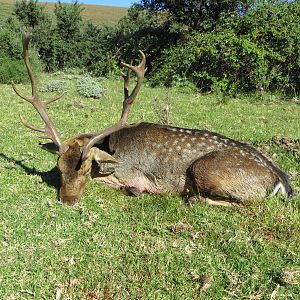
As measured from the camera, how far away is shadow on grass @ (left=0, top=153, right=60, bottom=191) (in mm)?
6062

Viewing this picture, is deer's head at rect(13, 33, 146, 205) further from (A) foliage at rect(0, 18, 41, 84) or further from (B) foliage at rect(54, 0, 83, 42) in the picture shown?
(B) foliage at rect(54, 0, 83, 42)

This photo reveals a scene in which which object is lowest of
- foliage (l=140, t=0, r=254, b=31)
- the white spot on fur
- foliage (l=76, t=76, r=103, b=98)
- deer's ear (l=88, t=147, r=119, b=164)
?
foliage (l=76, t=76, r=103, b=98)

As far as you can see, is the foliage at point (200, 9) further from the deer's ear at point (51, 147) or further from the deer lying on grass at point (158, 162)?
the deer's ear at point (51, 147)

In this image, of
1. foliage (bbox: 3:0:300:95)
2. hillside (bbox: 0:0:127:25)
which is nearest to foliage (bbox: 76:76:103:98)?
foliage (bbox: 3:0:300:95)

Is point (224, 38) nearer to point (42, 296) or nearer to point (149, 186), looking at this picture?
point (149, 186)

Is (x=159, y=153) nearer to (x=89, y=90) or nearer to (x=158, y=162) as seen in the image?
(x=158, y=162)

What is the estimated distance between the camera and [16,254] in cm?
423

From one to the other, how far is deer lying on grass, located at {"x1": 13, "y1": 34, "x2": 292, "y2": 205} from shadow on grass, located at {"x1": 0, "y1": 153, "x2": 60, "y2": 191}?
50cm

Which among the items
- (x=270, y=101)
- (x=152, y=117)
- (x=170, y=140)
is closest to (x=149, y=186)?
(x=170, y=140)

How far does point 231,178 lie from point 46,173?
2.68m

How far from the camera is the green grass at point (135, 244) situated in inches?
152

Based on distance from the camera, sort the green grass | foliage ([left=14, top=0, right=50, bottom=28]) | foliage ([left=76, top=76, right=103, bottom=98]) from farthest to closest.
Answer: foliage ([left=14, top=0, right=50, bottom=28]), foliage ([left=76, top=76, right=103, bottom=98]), the green grass

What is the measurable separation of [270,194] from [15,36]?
17.7 m

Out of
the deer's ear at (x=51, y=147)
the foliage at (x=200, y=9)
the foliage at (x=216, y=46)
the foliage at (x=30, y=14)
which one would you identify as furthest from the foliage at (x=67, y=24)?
the deer's ear at (x=51, y=147)
